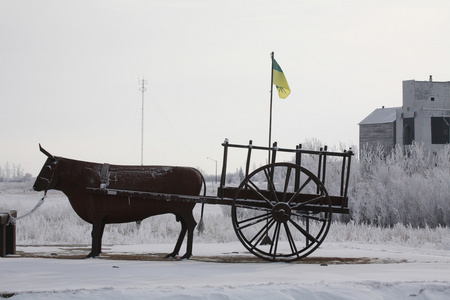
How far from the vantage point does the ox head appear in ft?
31.3

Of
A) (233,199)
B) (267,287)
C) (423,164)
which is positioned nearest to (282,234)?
(233,199)

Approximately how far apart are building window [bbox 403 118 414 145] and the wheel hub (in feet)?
91.3

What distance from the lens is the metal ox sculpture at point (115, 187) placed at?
9523 mm

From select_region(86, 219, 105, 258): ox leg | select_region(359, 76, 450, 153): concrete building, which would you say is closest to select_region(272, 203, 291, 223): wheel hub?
select_region(86, 219, 105, 258): ox leg

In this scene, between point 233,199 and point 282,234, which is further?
point 282,234

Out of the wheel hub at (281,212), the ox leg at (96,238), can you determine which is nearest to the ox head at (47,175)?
the ox leg at (96,238)

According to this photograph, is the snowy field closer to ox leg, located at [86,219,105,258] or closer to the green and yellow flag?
ox leg, located at [86,219,105,258]

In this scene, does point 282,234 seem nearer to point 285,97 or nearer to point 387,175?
point 285,97

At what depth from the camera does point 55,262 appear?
28.5 ft

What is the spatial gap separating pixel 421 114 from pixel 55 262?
1177 inches

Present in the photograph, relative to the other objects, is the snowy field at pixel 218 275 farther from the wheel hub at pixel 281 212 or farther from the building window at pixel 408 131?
the building window at pixel 408 131

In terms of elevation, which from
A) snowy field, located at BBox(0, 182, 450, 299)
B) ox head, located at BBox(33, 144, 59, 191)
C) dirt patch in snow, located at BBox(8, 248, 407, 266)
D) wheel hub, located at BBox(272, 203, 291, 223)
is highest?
ox head, located at BBox(33, 144, 59, 191)

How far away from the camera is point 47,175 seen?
31.5ft

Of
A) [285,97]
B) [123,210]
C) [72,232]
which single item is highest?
[285,97]
